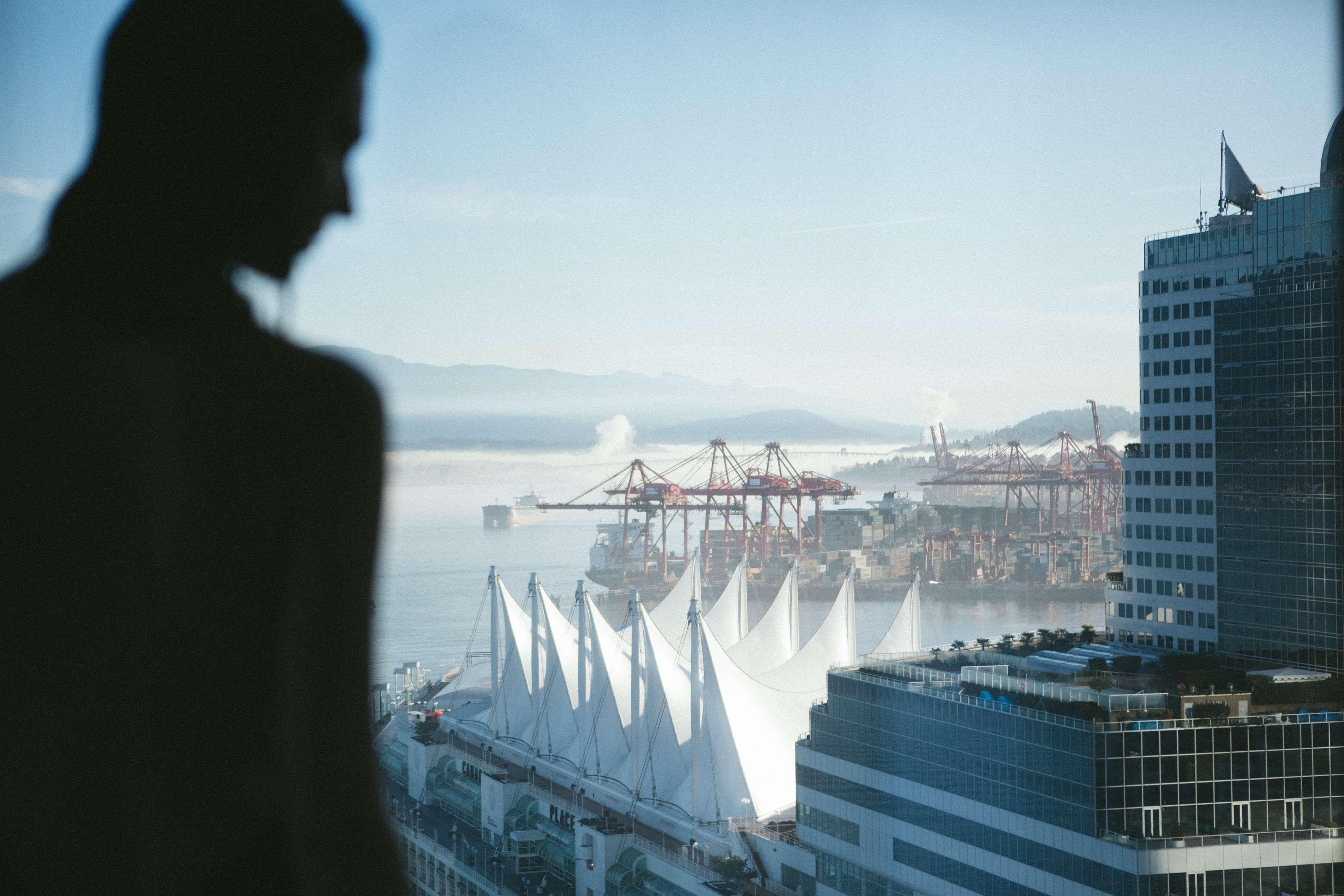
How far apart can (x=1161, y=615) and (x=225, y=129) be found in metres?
11.4

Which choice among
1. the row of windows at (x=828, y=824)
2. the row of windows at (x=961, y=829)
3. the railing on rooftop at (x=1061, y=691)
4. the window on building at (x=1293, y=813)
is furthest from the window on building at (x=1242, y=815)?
the row of windows at (x=828, y=824)

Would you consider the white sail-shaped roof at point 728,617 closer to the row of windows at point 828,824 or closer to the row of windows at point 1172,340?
the row of windows at point 1172,340

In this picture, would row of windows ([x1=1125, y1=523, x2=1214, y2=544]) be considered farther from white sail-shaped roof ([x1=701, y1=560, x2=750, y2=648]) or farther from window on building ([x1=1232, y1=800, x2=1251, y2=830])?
window on building ([x1=1232, y1=800, x2=1251, y2=830])

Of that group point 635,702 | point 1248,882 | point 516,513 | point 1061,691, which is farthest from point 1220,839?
point 516,513

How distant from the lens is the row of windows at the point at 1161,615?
10.4 m

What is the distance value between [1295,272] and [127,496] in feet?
33.4

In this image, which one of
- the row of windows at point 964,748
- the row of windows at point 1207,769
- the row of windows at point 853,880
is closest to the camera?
the row of windows at point 1207,769

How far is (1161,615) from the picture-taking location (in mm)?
10953

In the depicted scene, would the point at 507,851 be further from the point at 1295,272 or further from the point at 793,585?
the point at 1295,272

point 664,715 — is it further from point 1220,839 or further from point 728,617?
point 1220,839

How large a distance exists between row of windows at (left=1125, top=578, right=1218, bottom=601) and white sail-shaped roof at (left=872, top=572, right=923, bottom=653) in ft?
5.84

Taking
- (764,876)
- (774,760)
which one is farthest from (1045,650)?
(764,876)

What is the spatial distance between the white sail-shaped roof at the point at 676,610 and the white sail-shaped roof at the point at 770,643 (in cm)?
82

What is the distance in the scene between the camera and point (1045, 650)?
8977 millimetres
